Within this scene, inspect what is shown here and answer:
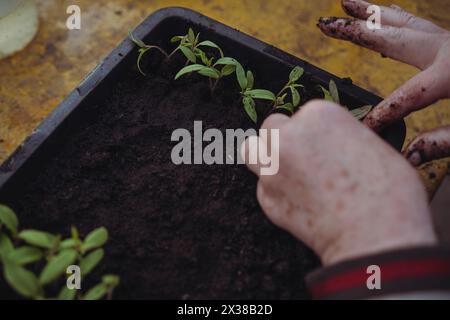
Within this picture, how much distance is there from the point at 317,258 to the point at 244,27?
61 centimetres

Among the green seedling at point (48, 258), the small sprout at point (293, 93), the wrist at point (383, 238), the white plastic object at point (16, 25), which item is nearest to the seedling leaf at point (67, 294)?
the green seedling at point (48, 258)

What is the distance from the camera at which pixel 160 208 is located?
27.3 inches

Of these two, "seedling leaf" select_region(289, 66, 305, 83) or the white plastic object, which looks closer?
"seedling leaf" select_region(289, 66, 305, 83)

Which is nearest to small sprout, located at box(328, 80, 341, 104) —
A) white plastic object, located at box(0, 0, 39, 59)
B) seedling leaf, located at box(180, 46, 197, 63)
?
seedling leaf, located at box(180, 46, 197, 63)

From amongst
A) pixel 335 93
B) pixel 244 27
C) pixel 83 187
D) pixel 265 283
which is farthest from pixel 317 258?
pixel 244 27

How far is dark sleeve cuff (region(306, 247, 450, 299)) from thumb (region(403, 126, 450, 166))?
26 cm

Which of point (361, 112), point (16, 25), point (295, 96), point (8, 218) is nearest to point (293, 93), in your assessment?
point (295, 96)

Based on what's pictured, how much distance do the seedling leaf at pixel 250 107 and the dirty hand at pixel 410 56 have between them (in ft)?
0.56

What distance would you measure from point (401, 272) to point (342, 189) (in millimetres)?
112

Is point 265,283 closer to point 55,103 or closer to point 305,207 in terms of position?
point 305,207

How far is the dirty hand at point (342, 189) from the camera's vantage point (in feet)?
1.68

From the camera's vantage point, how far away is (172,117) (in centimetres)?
77

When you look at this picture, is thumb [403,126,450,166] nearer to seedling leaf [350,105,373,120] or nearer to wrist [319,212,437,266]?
seedling leaf [350,105,373,120]

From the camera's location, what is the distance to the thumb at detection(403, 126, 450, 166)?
2.26 ft
